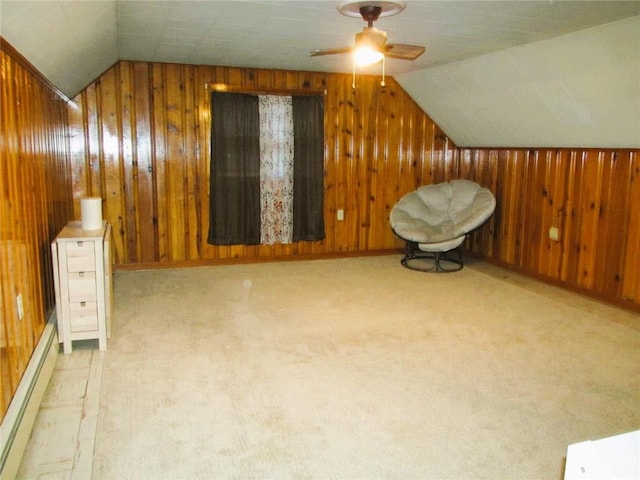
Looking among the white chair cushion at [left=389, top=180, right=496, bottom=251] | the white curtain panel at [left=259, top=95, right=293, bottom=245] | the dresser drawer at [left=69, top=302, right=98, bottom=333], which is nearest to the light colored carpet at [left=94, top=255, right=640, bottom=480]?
the dresser drawer at [left=69, top=302, right=98, bottom=333]

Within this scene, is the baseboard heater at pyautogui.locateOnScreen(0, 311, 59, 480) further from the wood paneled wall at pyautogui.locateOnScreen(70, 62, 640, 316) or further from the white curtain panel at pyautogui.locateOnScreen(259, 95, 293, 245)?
the white curtain panel at pyautogui.locateOnScreen(259, 95, 293, 245)

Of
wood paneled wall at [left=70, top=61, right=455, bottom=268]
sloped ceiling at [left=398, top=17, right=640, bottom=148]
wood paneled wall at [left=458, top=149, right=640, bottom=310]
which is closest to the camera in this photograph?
sloped ceiling at [left=398, top=17, right=640, bottom=148]

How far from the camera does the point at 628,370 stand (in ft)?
10.4

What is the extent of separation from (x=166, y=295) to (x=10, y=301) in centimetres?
231

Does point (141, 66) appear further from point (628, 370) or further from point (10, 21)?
point (628, 370)

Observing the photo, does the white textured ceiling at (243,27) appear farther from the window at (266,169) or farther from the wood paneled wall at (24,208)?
the window at (266,169)

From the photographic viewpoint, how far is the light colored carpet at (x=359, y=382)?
229 cm

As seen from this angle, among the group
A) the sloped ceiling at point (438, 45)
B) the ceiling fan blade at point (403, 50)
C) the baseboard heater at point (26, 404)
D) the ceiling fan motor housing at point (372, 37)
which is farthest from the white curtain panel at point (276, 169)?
the baseboard heater at point (26, 404)

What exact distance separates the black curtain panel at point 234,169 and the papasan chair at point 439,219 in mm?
1574

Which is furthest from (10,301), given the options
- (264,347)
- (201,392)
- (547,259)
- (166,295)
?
(547,259)

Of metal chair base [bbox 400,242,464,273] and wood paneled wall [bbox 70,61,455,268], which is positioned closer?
wood paneled wall [bbox 70,61,455,268]

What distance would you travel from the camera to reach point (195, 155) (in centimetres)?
572

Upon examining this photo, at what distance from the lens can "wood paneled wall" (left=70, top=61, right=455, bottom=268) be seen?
213 inches

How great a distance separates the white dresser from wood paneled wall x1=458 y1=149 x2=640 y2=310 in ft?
13.1
